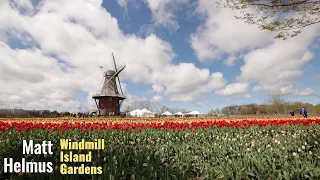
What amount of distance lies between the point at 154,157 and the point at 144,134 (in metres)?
2.89

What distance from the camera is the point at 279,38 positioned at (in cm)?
812

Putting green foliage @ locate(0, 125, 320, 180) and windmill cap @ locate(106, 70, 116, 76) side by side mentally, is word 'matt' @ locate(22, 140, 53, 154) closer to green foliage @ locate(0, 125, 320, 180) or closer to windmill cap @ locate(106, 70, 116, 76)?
green foliage @ locate(0, 125, 320, 180)

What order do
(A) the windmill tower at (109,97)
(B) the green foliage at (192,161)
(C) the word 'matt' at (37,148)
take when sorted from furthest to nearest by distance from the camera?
(A) the windmill tower at (109,97) → (C) the word 'matt' at (37,148) → (B) the green foliage at (192,161)

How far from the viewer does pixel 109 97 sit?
43125mm

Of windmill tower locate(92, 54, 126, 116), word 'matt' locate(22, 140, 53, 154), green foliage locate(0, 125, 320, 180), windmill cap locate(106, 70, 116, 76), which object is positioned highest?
windmill cap locate(106, 70, 116, 76)

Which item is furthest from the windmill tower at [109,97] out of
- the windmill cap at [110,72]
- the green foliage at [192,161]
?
the green foliage at [192,161]

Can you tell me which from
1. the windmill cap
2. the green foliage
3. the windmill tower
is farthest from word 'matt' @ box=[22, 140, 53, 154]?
the windmill cap

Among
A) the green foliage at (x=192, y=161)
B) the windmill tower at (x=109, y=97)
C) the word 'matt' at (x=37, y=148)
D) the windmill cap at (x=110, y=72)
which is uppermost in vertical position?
the windmill cap at (x=110, y=72)

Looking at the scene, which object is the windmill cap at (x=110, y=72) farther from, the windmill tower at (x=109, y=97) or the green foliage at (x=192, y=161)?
the green foliage at (x=192, y=161)

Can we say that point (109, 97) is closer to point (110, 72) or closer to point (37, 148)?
point (110, 72)

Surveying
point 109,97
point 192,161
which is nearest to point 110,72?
point 109,97

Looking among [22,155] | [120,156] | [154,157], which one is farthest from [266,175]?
[22,155]

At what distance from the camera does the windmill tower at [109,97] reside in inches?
1671

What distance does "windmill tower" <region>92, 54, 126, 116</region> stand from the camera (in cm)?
4244
